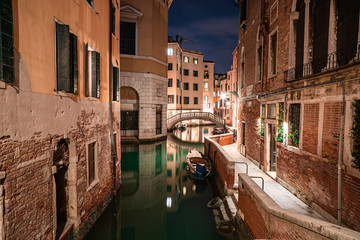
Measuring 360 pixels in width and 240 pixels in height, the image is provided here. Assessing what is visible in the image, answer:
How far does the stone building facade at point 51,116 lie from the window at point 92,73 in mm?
30

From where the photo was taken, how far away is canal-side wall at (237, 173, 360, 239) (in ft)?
10.9

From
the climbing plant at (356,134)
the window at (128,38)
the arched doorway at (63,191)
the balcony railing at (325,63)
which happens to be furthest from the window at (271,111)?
the window at (128,38)

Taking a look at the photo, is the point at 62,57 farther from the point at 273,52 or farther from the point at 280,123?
the point at 273,52

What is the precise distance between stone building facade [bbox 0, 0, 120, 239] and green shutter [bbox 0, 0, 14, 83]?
0.01 metres

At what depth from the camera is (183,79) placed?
38.6 metres

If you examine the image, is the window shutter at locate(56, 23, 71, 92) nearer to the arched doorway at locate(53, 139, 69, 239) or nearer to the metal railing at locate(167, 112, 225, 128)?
the arched doorway at locate(53, 139, 69, 239)

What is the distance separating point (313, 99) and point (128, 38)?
16415mm

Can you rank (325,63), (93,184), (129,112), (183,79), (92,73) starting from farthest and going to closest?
(183,79), (129,112), (93,184), (92,73), (325,63)

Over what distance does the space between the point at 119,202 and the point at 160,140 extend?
12.3 m

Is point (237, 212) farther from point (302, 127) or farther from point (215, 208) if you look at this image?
point (302, 127)

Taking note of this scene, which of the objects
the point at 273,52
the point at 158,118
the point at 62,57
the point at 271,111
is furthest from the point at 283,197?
the point at 158,118

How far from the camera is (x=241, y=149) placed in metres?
13.5

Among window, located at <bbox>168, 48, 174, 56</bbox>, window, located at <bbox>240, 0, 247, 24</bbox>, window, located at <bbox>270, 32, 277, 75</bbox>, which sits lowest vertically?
window, located at <bbox>270, 32, 277, 75</bbox>

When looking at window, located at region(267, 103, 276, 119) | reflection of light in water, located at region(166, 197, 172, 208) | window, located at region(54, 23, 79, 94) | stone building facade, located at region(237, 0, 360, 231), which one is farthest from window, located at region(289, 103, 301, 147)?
window, located at region(54, 23, 79, 94)
